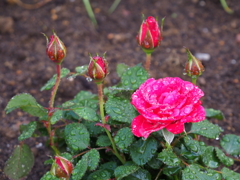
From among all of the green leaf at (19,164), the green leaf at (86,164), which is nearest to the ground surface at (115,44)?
the green leaf at (19,164)

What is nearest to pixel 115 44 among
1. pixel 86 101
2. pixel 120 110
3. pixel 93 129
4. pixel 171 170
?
pixel 86 101

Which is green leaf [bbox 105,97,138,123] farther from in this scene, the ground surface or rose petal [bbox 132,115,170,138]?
the ground surface

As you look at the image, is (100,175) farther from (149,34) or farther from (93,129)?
(149,34)

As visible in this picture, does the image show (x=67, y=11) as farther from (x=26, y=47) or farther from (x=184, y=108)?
(x=184, y=108)

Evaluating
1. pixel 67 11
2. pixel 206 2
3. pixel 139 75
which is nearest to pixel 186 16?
pixel 206 2

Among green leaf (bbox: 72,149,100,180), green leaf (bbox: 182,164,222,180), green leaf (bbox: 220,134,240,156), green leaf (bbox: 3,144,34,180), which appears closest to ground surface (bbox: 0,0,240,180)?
green leaf (bbox: 3,144,34,180)

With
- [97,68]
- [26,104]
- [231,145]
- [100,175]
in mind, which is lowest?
[231,145]

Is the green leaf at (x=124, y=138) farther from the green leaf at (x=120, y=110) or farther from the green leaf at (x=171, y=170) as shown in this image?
the green leaf at (x=171, y=170)
